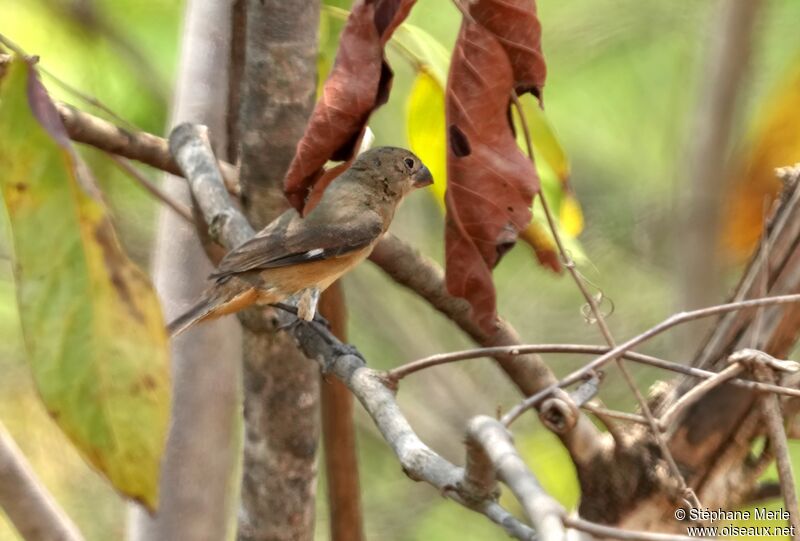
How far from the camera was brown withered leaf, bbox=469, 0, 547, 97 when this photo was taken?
188 cm

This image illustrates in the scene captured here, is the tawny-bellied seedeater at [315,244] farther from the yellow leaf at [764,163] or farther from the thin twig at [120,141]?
the yellow leaf at [764,163]

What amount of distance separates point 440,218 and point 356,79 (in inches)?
121

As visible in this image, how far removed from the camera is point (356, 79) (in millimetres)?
1905

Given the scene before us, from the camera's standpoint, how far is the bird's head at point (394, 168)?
10.4 ft

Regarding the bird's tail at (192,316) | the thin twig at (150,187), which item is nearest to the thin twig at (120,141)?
the thin twig at (150,187)

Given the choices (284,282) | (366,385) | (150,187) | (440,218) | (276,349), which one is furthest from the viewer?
(440,218)

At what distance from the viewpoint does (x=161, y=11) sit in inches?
159

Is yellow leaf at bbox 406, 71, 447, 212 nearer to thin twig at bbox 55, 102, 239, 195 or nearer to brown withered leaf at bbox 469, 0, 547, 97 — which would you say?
thin twig at bbox 55, 102, 239, 195

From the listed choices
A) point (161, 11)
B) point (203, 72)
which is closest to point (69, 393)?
point (203, 72)

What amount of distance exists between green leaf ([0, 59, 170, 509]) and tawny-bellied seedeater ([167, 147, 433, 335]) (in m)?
0.97

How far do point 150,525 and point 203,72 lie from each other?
108 centimetres

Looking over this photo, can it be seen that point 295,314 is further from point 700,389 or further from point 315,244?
point 700,389

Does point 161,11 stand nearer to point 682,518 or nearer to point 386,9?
point 386,9

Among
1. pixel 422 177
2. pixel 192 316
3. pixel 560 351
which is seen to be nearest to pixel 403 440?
pixel 560 351
